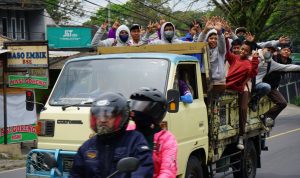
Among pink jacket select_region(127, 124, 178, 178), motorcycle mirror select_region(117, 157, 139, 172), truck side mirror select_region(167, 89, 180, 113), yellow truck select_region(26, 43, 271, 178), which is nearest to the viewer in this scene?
motorcycle mirror select_region(117, 157, 139, 172)

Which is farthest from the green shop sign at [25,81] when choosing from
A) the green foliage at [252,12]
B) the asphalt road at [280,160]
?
the green foliage at [252,12]

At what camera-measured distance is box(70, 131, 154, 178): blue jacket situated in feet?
12.9

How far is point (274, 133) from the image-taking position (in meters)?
19.3

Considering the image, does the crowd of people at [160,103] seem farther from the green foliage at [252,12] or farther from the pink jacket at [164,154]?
the green foliage at [252,12]

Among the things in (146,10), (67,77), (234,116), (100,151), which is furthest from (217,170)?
(146,10)

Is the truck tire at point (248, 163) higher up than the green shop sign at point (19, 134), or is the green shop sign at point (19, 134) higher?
the truck tire at point (248, 163)

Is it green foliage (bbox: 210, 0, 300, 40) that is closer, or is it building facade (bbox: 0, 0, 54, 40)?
green foliage (bbox: 210, 0, 300, 40)

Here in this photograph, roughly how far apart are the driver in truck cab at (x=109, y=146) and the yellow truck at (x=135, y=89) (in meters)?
2.26

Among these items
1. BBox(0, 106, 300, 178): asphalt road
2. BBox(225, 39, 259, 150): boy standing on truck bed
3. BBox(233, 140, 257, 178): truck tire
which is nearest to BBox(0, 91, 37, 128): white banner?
BBox(0, 106, 300, 178): asphalt road

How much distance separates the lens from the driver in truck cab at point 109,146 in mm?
3918

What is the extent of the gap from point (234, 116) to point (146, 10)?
53656 millimetres

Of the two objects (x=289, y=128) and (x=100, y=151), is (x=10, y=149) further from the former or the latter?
(x=100, y=151)

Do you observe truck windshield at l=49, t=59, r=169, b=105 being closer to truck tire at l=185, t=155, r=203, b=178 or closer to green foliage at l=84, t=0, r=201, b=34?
truck tire at l=185, t=155, r=203, b=178

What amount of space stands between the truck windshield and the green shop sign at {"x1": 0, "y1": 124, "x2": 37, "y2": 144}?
8975 millimetres
